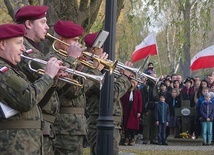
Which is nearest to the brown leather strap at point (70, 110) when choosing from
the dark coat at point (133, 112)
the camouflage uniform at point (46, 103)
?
the camouflage uniform at point (46, 103)

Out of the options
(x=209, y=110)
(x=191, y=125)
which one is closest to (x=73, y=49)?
(x=209, y=110)

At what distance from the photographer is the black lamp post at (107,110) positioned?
8641 mm

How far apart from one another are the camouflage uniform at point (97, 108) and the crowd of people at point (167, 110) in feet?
25.8

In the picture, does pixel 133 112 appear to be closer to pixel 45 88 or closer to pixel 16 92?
pixel 45 88

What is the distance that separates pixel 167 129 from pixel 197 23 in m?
4.78

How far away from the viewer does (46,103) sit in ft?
22.1

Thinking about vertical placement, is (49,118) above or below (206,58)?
below

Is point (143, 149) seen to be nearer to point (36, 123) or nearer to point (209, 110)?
point (209, 110)

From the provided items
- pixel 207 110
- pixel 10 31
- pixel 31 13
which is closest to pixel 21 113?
pixel 10 31

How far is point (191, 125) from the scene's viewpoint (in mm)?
19547

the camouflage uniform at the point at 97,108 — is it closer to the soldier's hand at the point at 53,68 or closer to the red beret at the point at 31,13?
the red beret at the point at 31,13

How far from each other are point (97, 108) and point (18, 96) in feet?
11.7

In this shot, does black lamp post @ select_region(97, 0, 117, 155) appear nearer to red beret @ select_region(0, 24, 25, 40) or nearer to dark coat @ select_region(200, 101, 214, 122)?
red beret @ select_region(0, 24, 25, 40)

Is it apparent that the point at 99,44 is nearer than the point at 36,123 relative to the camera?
No
